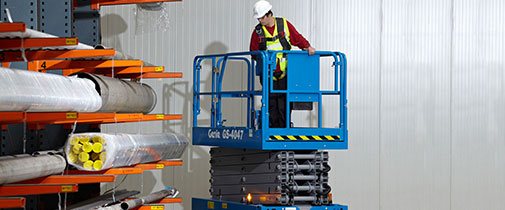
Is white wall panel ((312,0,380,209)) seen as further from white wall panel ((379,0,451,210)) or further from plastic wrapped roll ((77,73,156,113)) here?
plastic wrapped roll ((77,73,156,113))

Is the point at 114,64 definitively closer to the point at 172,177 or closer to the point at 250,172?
the point at 250,172

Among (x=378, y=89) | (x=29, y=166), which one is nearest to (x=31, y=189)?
(x=29, y=166)

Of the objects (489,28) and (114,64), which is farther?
(489,28)

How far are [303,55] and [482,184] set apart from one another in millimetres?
4317

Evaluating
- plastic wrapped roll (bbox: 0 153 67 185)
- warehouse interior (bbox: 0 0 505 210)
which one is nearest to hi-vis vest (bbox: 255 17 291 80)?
warehouse interior (bbox: 0 0 505 210)

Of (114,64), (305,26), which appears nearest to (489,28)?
(305,26)

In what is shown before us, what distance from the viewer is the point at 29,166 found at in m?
8.88

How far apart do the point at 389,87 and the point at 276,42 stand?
2756 mm

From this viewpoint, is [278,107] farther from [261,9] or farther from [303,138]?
[261,9]

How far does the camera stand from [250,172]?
42.7 feet

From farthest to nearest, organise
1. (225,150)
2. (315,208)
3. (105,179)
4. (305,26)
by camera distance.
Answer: (305,26) < (225,150) < (315,208) < (105,179)

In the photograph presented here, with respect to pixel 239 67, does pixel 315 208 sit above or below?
below

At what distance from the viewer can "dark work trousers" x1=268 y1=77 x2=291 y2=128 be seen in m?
13.2

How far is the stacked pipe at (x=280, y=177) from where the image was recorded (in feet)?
41.1
